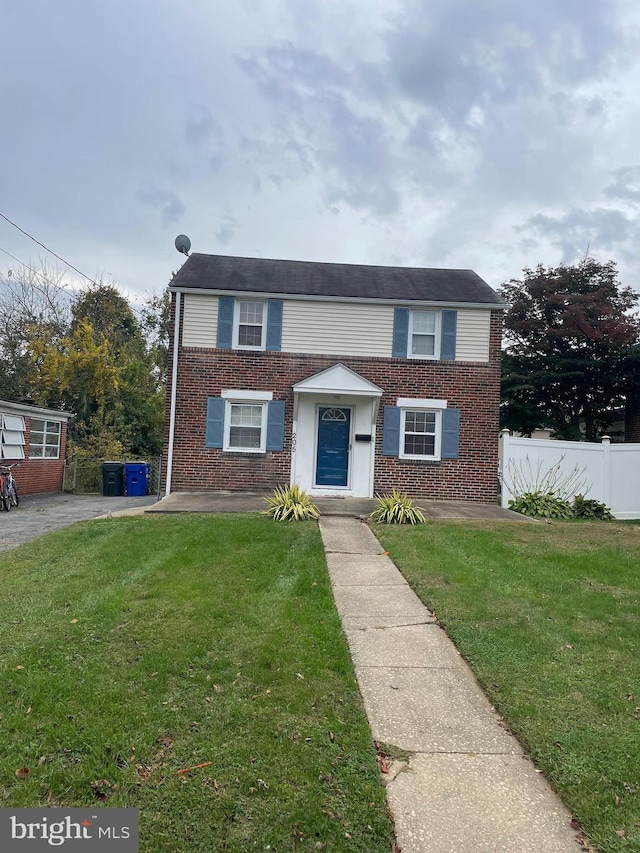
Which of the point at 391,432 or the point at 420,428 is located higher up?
the point at 420,428

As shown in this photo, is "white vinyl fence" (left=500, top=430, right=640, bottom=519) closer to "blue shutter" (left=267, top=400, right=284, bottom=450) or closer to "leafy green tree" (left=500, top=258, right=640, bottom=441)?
"blue shutter" (left=267, top=400, right=284, bottom=450)

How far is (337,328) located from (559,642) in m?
10.0

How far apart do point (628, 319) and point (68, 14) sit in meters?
19.8

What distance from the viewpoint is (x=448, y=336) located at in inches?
509

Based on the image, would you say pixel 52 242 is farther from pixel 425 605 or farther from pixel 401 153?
pixel 425 605

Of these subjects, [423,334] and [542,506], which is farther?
[423,334]

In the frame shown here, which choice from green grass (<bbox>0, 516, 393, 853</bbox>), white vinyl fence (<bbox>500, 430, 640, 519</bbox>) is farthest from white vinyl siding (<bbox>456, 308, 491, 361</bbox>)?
green grass (<bbox>0, 516, 393, 853</bbox>)

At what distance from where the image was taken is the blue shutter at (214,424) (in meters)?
12.6

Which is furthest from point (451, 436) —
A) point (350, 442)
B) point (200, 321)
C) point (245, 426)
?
point (200, 321)

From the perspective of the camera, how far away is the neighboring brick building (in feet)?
46.4

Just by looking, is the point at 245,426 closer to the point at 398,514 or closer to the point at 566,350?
the point at 398,514

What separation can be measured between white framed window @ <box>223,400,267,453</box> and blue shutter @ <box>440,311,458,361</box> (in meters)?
4.76

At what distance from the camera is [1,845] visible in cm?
198

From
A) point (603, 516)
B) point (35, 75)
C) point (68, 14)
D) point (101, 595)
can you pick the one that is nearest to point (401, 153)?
point (68, 14)
